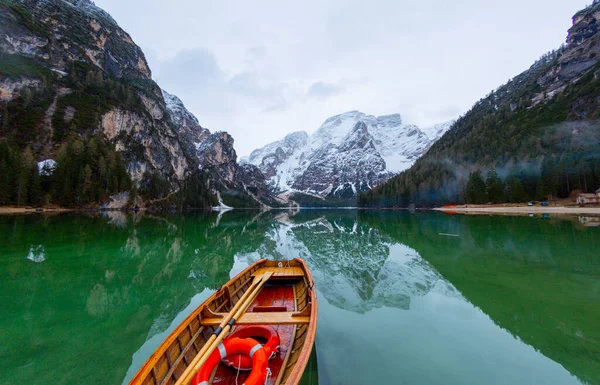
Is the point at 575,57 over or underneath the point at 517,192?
over

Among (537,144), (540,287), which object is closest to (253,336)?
(540,287)

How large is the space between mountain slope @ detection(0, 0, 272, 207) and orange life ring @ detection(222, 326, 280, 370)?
3163 inches

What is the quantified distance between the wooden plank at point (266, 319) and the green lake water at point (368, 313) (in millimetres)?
993

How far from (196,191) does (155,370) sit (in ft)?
515

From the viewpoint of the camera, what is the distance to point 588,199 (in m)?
62.0

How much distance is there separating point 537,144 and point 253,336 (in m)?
129

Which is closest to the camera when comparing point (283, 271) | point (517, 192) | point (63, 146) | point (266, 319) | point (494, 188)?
point (266, 319)

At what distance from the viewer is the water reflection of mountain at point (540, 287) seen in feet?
23.0

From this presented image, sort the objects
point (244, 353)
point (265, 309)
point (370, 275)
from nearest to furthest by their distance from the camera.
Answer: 1. point (244, 353)
2. point (265, 309)
3. point (370, 275)

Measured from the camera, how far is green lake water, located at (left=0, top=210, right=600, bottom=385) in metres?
6.11

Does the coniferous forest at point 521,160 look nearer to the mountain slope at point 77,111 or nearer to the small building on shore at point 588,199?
the small building on shore at point 588,199

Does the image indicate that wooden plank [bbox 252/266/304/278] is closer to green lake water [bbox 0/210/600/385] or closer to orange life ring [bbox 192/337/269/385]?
green lake water [bbox 0/210/600/385]

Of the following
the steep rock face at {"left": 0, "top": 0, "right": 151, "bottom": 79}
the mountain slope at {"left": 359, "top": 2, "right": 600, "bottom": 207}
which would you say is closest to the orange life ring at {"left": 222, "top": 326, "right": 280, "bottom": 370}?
the mountain slope at {"left": 359, "top": 2, "right": 600, "bottom": 207}

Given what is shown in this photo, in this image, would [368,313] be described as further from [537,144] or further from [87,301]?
[537,144]
